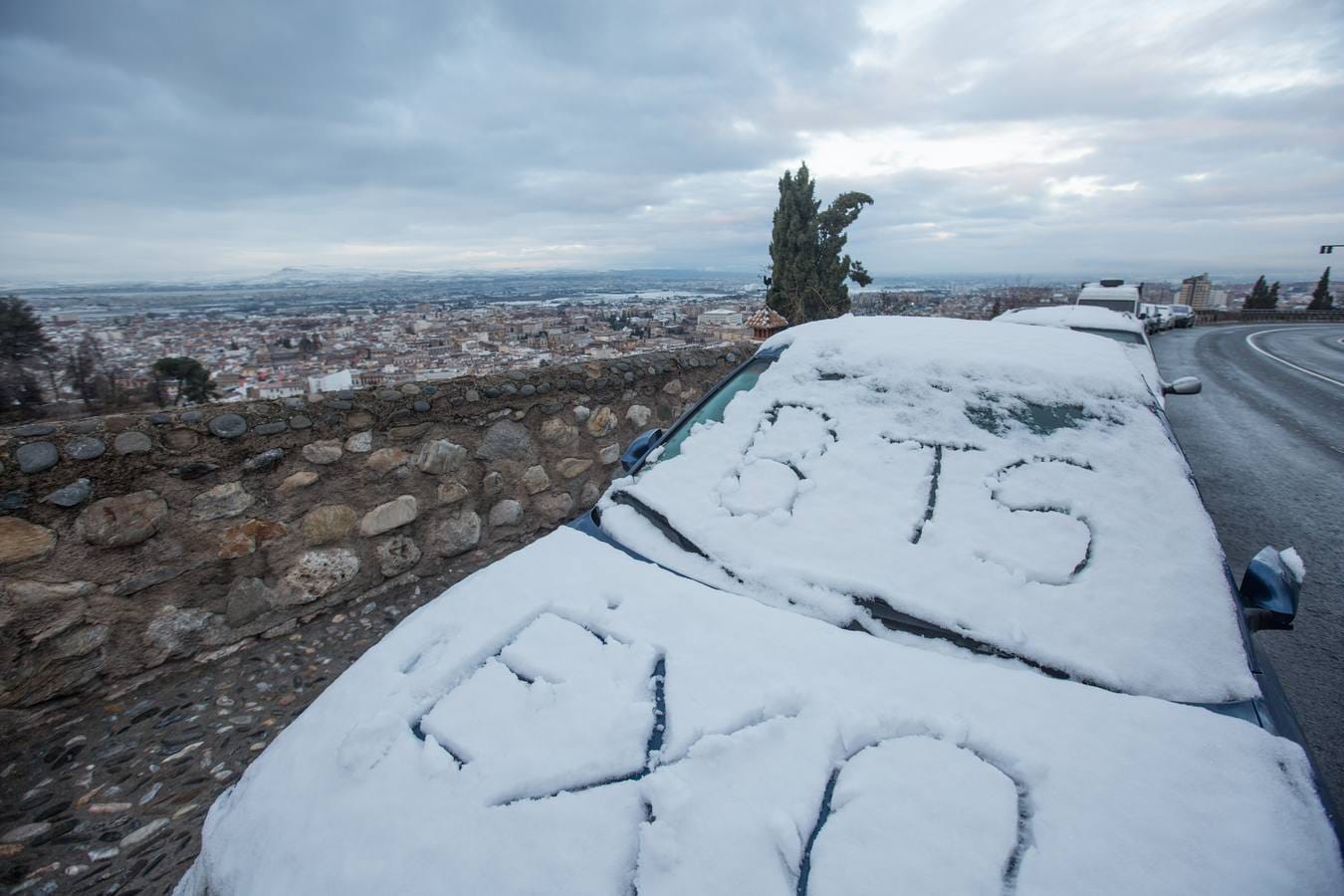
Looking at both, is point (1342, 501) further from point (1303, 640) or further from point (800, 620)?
point (800, 620)

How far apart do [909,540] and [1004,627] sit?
1.07ft

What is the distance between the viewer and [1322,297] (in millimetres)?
32812

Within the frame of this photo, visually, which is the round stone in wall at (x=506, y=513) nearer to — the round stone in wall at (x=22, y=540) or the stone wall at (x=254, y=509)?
the stone wall at (x=254, y=509)

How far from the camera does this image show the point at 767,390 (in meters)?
2.39

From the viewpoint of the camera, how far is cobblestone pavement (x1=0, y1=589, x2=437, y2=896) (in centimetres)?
172

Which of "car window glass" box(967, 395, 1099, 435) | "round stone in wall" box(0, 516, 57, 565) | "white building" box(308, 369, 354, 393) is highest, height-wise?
"car window glass" box(967, 395, 1099, 435)

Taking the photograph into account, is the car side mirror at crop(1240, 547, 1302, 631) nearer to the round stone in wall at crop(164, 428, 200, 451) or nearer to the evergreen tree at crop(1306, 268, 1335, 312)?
the round stone in wall at crop(164, 428, 200, 451)

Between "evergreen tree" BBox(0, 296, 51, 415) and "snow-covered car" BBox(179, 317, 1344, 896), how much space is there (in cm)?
260

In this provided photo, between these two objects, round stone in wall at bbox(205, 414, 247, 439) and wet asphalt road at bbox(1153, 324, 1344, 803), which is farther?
round stone in wall at bbox(205, 414, 247, 439)

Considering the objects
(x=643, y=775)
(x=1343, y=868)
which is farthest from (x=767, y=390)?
(x=1343, y=868)

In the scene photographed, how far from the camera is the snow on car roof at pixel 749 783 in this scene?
866mm

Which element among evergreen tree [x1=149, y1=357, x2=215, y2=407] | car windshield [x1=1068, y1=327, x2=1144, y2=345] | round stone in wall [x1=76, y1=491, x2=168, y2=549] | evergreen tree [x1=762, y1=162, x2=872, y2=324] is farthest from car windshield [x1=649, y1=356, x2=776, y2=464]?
evergreen tree [x1=762, y1=162, x2=872, y2=324]

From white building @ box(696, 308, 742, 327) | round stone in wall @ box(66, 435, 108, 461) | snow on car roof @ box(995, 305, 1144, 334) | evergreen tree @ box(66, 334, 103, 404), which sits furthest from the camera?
snow on car roof @ box(995, 305, 1144, 334)

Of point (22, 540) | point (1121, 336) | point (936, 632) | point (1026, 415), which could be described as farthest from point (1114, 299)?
point (22, 540)
